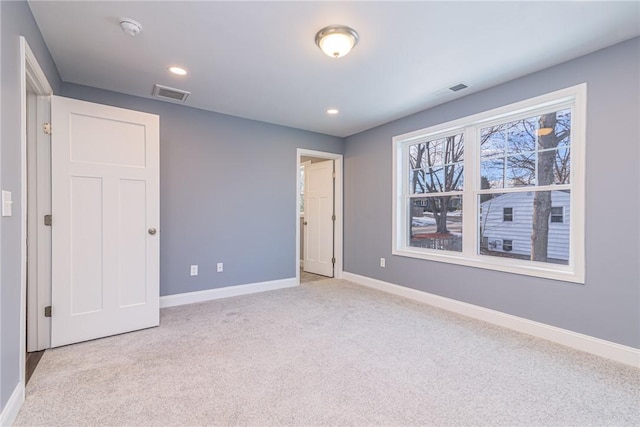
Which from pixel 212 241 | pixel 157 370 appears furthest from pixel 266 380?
pixel 212 241

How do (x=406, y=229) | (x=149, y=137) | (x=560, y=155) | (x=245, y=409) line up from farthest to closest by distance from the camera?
(x=406, y=229), (x=149, y=137), (x=560, y=155), (x=245, y=409)

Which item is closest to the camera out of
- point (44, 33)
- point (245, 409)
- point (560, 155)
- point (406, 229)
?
point (245, 409)

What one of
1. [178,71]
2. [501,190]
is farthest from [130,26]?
[501,190]

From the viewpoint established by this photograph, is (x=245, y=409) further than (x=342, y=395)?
No

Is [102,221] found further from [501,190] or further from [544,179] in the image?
[544,179]

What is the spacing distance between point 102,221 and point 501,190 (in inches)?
153

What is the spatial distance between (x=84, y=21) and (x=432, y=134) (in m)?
3.52

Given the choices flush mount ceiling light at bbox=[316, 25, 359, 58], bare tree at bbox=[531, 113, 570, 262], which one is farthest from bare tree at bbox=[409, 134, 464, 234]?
flush mount ceiling light at bbox=[316, 25, 359, 58]

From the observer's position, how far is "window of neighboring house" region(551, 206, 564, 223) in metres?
2.71

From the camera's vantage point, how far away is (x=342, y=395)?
1.84 meters

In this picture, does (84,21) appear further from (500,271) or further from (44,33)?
(500,271)

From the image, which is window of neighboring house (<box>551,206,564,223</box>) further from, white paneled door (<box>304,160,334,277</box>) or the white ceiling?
white paneled door (<box>304,160,334,277</box>)

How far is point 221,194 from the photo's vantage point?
157 inches

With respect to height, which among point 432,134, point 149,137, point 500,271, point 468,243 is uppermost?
point 432,134
